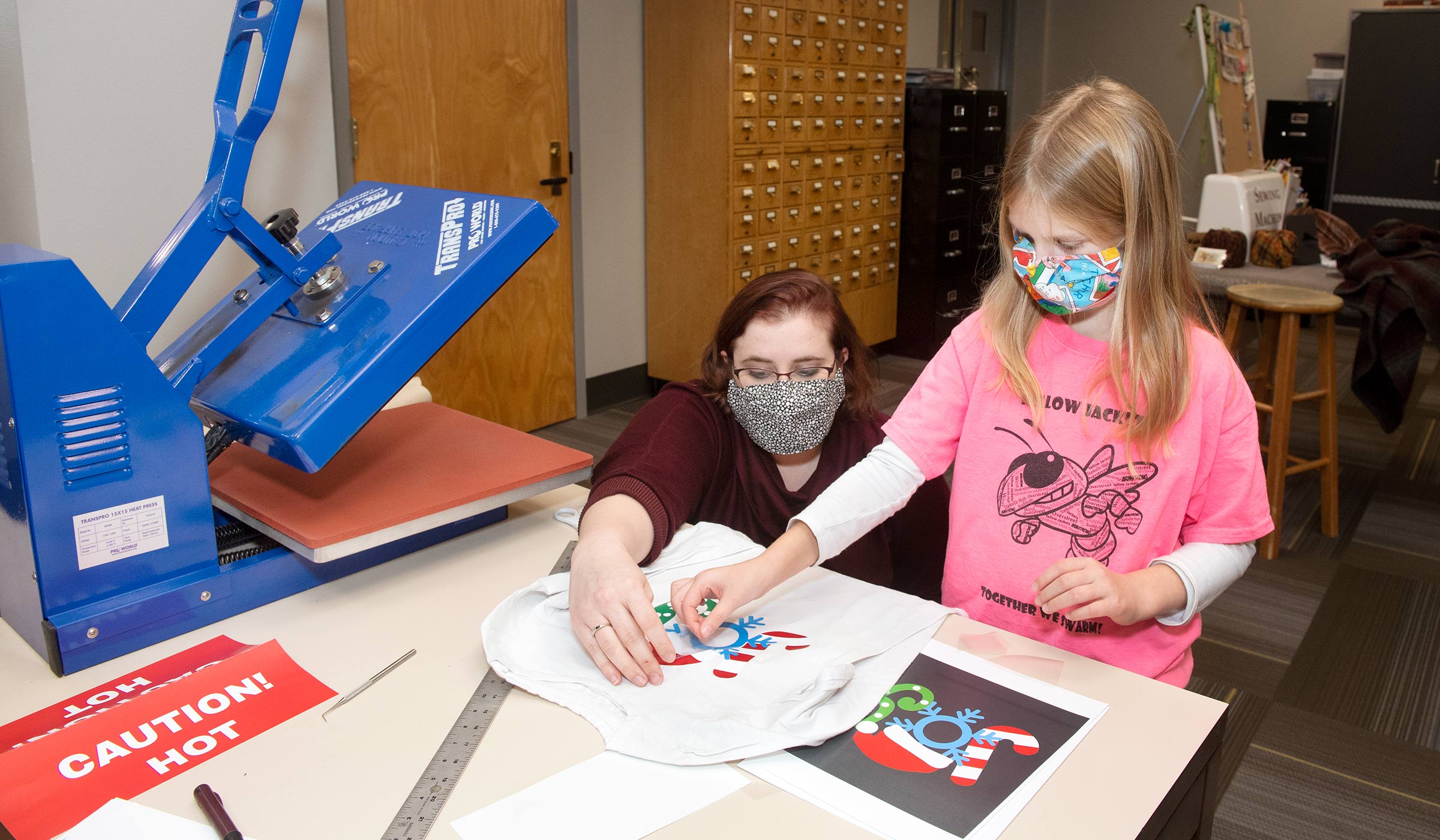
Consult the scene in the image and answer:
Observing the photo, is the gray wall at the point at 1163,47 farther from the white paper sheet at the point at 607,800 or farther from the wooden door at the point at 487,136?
the white paper sheet at the point at 607,800

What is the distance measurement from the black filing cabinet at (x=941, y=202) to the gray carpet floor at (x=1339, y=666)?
1.97m

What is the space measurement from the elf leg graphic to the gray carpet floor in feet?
3.93

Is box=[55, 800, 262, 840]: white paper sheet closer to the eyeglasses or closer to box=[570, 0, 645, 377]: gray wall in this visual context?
the eyeglasses

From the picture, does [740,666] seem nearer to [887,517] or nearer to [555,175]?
[887,517]

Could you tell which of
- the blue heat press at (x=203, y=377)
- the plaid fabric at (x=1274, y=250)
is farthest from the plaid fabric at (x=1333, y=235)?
the blue heat press at (x=203, y=377)

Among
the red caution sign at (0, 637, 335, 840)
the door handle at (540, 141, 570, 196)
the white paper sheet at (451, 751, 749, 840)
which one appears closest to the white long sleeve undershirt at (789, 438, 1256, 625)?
the white paper sheet at (451, 751, 749, 840)

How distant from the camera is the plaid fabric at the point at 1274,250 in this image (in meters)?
3.16

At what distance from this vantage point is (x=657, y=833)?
756 millimetres

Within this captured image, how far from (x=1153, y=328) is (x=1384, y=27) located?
563 cm

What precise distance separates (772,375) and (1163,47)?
6287 millimetres

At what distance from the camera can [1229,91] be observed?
4.62 m

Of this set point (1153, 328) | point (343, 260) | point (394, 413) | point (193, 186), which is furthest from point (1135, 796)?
point (193, 186)

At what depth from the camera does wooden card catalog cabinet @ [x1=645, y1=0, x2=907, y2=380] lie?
3.97m

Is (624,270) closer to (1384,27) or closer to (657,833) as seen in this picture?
(657,833)
